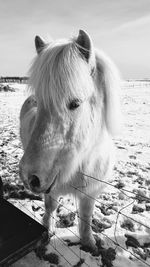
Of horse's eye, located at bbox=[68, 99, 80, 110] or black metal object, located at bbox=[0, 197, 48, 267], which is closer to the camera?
horse's eye, located at bbox=[68, 99, 80, 110]

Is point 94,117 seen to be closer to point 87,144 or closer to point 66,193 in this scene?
point 87,144

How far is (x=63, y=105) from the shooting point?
1721mm

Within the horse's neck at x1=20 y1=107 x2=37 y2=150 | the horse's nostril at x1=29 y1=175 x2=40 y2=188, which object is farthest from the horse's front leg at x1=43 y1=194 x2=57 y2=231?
the horse's nostril at x1=29 y1=175 x2=40 y2=188

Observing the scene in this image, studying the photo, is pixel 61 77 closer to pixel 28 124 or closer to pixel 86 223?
pixel 28 124

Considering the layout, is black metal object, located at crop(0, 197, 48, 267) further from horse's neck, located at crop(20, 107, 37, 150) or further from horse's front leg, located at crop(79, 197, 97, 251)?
horse's neck, located at crop(20, 107, 37, 150)

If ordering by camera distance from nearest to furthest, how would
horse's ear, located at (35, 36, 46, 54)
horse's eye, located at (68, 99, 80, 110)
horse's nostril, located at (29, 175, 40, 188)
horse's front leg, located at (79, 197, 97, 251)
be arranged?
1. horse's nostril, located at (29, 175, 40, 188)
2. horse's eye, located at (68, 99, 80, 110)
3. horse's ear, located at (35, 36, 46, 54)
4. horse's front leg, located at (79, 197, 97, 251)

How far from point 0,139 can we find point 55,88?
5.81 m

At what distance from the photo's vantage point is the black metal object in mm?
2223

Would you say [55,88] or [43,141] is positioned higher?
[55,88]

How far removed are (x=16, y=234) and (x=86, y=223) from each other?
0.96 meters

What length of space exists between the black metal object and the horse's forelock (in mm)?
1580

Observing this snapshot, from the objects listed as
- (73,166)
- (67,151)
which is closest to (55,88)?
(67,151)

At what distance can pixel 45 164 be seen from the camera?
66.4 inches

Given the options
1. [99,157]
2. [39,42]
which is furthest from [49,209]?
[39,42]
